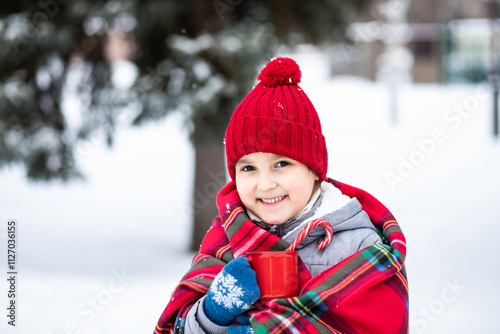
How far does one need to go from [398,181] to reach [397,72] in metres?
7.34

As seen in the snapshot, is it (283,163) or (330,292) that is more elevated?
(283,163)

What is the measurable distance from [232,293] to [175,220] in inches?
257

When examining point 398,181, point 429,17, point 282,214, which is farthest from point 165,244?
point 429,17

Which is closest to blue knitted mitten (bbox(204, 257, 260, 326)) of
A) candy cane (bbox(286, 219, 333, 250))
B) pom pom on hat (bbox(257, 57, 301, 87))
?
candy cane (bbox(286, 219, 333, 250))

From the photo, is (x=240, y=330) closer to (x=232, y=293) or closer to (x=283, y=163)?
(x=232, y=293)

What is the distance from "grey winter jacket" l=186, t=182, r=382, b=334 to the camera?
1.86 metres

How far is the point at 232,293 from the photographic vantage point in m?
1.70

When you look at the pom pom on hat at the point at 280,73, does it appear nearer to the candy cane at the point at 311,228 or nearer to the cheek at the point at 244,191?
the cheek at the point at 244,191

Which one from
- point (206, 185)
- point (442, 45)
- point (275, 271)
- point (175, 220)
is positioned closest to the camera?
point (275, 271)

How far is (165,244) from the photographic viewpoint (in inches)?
274

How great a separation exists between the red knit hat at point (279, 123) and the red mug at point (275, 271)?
0.38 meters

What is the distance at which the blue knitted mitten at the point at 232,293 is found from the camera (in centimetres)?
168

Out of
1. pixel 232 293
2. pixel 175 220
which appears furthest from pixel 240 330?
pixel 175 220

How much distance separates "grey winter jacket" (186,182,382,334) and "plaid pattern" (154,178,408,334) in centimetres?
6
